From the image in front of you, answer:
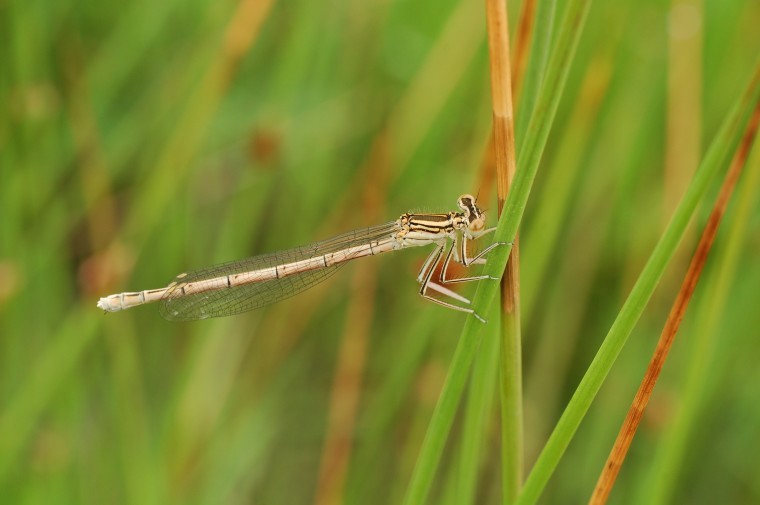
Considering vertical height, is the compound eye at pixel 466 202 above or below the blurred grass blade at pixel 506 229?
above

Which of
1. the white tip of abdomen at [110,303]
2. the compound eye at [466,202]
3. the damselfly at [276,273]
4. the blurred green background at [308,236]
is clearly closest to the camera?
the compound eye at [466,202]

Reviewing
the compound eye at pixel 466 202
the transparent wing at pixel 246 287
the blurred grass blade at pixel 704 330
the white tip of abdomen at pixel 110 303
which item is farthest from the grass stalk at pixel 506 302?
the white tip of abdomen at pixel 110 303

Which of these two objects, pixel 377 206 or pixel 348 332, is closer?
pixel 348 332

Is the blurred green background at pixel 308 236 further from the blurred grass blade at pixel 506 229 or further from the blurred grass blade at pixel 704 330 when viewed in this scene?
the blurred grass blade at pixel 506 229

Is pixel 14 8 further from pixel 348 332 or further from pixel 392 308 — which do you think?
pixel 392 308

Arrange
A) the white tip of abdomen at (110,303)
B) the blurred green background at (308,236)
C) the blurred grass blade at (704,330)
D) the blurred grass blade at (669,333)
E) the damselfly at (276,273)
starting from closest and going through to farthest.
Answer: the blurred grass blade at (669,333) < the blurred grass blade at (704,330) < the white tip of abdomen at (110,303) < the damselfly at (276,273) < the blurred green background at (308,236)

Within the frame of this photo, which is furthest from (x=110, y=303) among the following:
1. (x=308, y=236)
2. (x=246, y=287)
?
(x=308, y=236)

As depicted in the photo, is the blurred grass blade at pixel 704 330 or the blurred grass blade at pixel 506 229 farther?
the blurred grass blade at pixel 704 330

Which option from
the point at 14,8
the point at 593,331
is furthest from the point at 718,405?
the point at 14,8
